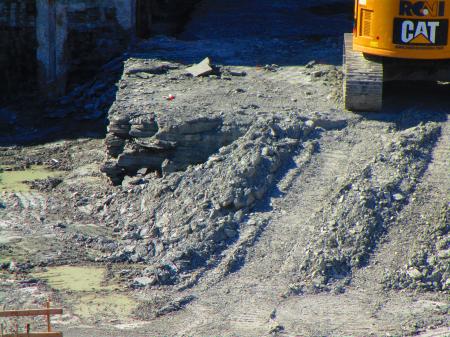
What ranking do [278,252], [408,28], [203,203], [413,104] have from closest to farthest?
[278,252]
[203,203]
[408,28]
[413,104]

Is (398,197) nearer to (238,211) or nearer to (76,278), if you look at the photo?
(238,211)

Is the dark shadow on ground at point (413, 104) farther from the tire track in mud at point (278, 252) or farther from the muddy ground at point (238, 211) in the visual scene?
the tire track in mud at point (278, 252)

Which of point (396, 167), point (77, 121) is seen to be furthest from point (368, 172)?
point (77, 121)

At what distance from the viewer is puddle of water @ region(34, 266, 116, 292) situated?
10383 millimetres

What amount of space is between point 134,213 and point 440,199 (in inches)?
147

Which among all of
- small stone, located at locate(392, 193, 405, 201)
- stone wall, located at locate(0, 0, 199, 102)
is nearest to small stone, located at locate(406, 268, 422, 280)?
small stone, located at locate(392, 193, 405, 201)

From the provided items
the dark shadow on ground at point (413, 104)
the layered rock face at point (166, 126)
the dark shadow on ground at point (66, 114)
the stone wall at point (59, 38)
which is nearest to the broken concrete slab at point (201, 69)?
the layered rock face at point (166, 126)

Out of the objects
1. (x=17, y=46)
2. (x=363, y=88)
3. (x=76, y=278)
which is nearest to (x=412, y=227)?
(x=363, y=88)

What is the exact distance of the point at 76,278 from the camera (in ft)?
34.9

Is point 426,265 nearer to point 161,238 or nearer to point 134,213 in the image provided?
point 161,238

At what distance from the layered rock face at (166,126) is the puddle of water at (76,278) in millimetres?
2322

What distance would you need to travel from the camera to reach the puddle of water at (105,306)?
9672 millimetres

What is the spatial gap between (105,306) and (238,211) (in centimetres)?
208

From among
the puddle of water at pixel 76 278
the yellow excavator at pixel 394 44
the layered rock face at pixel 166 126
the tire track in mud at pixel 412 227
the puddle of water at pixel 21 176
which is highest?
the yellow excavator at pixel 394 44
